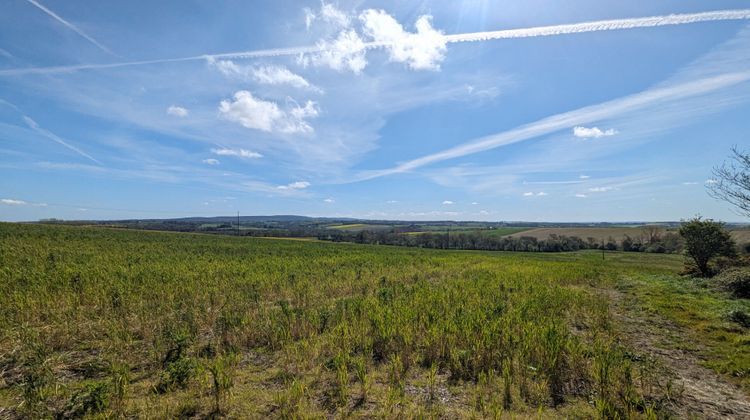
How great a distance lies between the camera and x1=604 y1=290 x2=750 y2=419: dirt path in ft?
16.0

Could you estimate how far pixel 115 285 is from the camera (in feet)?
36.2

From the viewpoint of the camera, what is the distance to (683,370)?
6.50 m

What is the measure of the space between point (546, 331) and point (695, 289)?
16212 mm

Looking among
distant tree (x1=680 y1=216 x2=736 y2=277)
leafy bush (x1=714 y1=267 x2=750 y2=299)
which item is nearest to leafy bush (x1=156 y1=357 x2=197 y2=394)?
leafy bush (x1=714 y1=267 x2=750 y2=299)

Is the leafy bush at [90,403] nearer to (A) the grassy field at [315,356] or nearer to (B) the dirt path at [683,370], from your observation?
(A) the grassy field at [315,356]

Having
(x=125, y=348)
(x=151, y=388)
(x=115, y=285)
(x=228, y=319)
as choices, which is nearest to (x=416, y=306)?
(x=228, y=319)

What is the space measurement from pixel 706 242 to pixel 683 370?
25.3m

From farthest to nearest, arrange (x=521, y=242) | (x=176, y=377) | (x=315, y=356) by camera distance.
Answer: (x=521, y=242), (x=315, y=356), (x=176, y=377)

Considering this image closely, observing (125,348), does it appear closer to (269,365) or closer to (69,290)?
(269,365)

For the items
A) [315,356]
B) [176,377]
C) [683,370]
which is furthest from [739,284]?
[176,377]

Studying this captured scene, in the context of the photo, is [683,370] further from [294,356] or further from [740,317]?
[294,356]

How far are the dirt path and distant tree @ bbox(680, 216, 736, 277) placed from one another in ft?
62.7

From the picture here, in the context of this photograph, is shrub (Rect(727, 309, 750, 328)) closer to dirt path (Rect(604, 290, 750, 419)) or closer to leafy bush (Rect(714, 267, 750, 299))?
dirt path (Rect(604, 290, 750, 419))

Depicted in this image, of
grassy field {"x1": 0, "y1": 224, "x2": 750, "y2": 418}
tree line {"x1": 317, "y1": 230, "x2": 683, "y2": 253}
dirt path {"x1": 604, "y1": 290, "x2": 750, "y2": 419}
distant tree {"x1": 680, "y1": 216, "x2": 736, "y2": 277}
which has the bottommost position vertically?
tree line {"x1": 317, "y1": 230, "x2": 683, "y2": 253}
